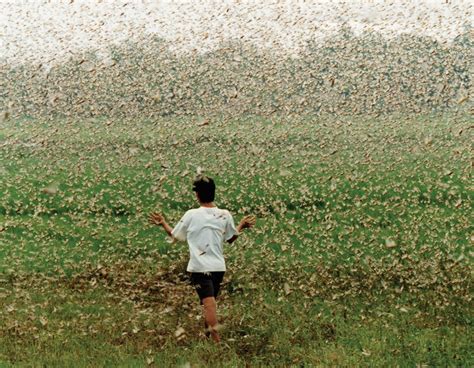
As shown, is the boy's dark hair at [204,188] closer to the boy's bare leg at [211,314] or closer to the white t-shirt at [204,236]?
the white t-shirt at [204,236]

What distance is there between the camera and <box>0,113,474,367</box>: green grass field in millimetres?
7539

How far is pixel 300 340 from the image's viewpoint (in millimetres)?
7824

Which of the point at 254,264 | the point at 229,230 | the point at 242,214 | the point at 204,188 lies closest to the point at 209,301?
the point at 229,230

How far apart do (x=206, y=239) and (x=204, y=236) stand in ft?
0.11

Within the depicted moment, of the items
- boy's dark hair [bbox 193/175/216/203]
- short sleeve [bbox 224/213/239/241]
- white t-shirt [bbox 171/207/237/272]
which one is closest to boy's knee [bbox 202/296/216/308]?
white t-shirt [bbox 171/207/237/272]

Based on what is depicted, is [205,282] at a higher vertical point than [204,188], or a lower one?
lower

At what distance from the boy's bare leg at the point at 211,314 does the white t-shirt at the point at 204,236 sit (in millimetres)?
320

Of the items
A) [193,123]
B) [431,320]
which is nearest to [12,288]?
[431,320]

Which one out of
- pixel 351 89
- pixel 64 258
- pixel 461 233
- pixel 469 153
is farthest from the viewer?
pixel 351 89

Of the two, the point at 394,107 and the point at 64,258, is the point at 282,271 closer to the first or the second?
the point at 64,258

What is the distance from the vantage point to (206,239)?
7.27 metres

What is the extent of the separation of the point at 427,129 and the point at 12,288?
30.7 meters

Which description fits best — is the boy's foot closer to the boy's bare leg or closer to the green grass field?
the boy's bare leg

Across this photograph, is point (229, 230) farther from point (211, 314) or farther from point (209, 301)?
point (211, 314)
